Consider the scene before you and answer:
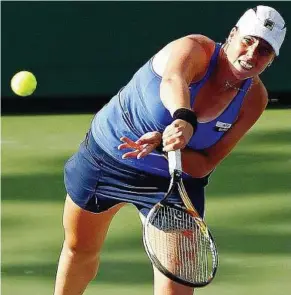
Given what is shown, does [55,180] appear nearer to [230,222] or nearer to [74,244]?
[230,222]

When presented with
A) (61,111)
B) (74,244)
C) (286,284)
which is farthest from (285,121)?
(74,244)

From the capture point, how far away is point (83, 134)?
7.39m

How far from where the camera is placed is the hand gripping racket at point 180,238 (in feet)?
10.4

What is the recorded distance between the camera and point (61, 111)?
27.1ft

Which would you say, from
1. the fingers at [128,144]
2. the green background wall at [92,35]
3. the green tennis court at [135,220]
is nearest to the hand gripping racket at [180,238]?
the fingers at [128,144]

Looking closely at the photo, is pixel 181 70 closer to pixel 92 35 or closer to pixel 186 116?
pixel 186 116

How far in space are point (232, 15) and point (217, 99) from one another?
5.07 meters

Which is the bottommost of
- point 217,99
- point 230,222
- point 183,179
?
point 230,222

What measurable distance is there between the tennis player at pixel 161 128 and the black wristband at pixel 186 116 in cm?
3

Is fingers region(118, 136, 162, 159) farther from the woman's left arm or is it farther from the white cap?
the white cap

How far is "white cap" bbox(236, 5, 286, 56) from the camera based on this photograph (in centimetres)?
320

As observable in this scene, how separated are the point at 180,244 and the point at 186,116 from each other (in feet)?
1.87

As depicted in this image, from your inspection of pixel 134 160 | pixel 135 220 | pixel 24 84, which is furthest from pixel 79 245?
pixel 24 84

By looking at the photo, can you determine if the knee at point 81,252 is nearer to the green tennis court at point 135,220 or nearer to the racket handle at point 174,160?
the green tennis court at point 135,220
